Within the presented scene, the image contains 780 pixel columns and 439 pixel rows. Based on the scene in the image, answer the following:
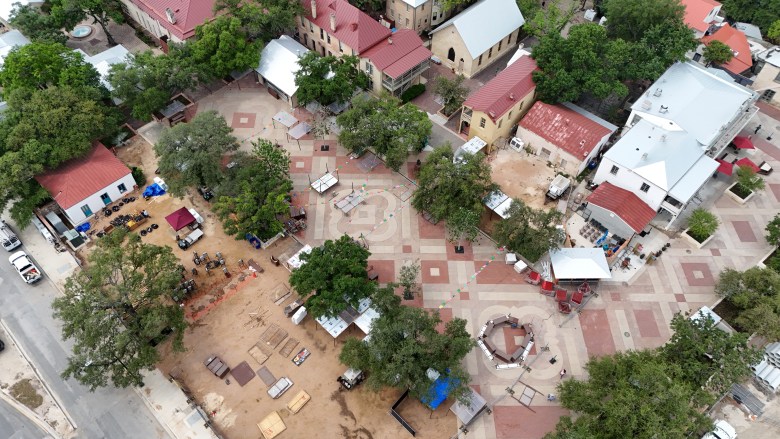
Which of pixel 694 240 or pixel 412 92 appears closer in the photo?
pixel 694 240

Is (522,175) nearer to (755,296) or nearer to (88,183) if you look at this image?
(755,296)

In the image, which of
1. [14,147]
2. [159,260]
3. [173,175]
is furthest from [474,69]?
[14,147]

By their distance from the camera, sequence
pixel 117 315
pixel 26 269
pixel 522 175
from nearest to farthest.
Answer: pixel 117 315
pixel 26 269
pixel 522 175

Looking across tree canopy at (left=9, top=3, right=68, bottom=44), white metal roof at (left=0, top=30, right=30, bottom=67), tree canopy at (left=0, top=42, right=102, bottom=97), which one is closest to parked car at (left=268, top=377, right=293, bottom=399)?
tree canopy at (left=0, top=42, right=102, bottom=97)

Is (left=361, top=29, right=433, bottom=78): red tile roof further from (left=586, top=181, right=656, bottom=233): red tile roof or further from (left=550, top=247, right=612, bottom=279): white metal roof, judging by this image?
(left=550, top=247, right=612, bottom=279): white metal roof

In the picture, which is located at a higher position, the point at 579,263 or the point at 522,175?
the point at 579,263

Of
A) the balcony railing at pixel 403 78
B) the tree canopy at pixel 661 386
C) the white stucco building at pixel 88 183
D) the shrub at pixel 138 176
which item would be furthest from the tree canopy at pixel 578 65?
the white stucco building at pixel 88 183

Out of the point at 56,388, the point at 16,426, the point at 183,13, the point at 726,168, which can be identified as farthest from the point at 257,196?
the point at 726,168
